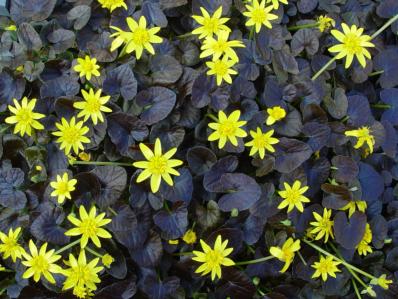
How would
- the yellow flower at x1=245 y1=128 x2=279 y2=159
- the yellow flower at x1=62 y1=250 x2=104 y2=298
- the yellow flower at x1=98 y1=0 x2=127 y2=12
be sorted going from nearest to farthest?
the yellow flower at x1=62 y1=250 x2=104 y2=298, the yellow flower at x1=245 y1=128 x2=279 y2=159, the yellow flower at x1=98 y1=0 x2=127 y2=12

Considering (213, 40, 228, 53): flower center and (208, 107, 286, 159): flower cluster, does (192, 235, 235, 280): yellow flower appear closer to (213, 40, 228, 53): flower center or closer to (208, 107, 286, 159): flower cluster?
(208, 107, 286, 159): flower cluster

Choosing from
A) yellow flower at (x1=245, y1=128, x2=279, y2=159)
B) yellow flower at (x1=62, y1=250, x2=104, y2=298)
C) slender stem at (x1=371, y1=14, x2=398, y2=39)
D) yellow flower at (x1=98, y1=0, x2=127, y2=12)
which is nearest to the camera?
yellow flower at (x1=62, y1=250, x2=104, y2=298)

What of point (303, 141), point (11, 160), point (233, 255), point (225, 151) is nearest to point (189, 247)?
point (233, 255)

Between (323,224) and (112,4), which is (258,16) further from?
(323,224)

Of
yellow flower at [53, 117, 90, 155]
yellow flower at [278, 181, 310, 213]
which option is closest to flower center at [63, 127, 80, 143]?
yellow flower at [53, 117, 90, 155]

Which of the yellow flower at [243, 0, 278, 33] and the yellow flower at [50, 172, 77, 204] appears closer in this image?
the yellow flower at [50, 172, 77, 204]

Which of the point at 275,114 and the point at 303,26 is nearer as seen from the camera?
the point at 275,114

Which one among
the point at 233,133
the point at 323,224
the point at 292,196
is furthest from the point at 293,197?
the point at 233,133
